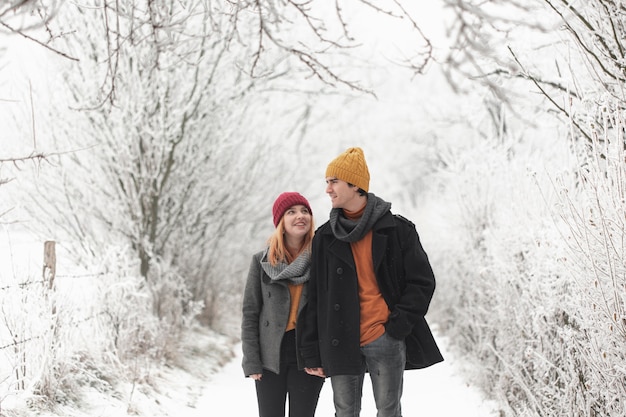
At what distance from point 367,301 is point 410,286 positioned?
0.77ft

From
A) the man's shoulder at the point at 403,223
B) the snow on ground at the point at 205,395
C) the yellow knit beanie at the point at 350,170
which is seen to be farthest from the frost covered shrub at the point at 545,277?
the yellow knit beanie at the point at 350,170

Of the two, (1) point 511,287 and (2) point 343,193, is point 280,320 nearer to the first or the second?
(2) point 343,193

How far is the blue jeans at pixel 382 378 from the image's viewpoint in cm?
307

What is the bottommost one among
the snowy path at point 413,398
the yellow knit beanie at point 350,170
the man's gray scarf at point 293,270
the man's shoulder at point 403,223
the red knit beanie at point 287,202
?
the snowy path at point 413,398

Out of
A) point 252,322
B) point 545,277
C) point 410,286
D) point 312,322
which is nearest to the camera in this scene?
point 410,286

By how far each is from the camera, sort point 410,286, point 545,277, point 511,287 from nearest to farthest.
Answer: point 410,286, point 545,277, point 511,287

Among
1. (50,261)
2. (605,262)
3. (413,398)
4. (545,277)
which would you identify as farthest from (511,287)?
(50,261)

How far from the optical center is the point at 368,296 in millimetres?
3139

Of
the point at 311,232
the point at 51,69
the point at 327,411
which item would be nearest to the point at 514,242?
the point at 327,411

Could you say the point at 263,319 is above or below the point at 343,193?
below

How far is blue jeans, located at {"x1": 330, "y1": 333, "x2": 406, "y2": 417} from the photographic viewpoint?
10.1 feet

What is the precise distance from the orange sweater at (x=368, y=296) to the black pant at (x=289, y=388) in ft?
1.61

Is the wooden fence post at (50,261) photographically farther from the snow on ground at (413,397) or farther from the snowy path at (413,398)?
the snowy path at (413,398)

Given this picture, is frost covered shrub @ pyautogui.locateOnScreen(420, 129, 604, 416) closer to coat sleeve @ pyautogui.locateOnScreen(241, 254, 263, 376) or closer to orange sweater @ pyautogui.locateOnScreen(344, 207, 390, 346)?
orange sweater @ pyautogui.locateOnScreen(344, 207, 390, 346)
